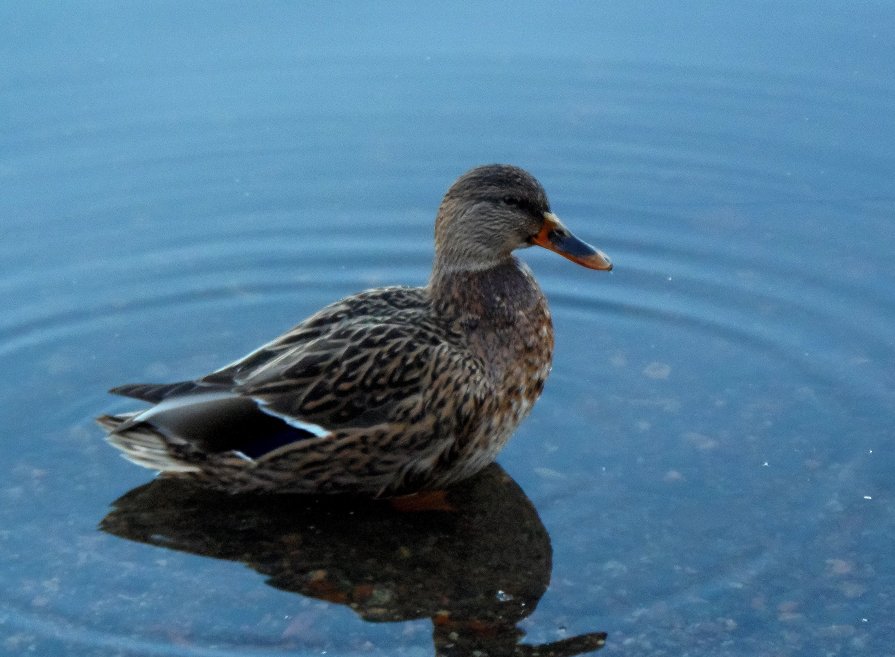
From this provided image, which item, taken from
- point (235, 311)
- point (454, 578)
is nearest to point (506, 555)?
point (454, 578)

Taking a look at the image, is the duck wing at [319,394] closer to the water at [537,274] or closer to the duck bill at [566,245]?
the water at [537,274]

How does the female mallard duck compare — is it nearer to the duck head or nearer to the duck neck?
the duck neck

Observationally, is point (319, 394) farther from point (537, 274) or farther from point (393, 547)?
point (537, 274)

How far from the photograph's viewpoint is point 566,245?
626cm

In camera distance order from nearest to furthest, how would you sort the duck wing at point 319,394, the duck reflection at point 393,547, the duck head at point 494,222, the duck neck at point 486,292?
the duck reflection at point 393,547, the duck wing at point 319,394, the duck neck at point 486,292, the duck head at point 494,222

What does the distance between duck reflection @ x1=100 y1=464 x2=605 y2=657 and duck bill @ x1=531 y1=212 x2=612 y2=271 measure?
3.27ft

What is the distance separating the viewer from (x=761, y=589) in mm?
5012

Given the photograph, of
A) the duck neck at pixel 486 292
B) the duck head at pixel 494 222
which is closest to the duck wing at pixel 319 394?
the duck neck at pixel 486 292

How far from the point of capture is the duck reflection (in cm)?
500

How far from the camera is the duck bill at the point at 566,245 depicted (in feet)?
20.4

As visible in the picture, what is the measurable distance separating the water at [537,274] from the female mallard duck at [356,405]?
0.62 feet

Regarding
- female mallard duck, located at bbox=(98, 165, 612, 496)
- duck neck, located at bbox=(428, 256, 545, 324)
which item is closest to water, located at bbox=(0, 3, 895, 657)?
female mallard duck, located at bbox=(98, 165, 612, 496)

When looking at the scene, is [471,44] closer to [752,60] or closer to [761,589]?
[752,60]

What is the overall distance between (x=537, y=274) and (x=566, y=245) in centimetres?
128
